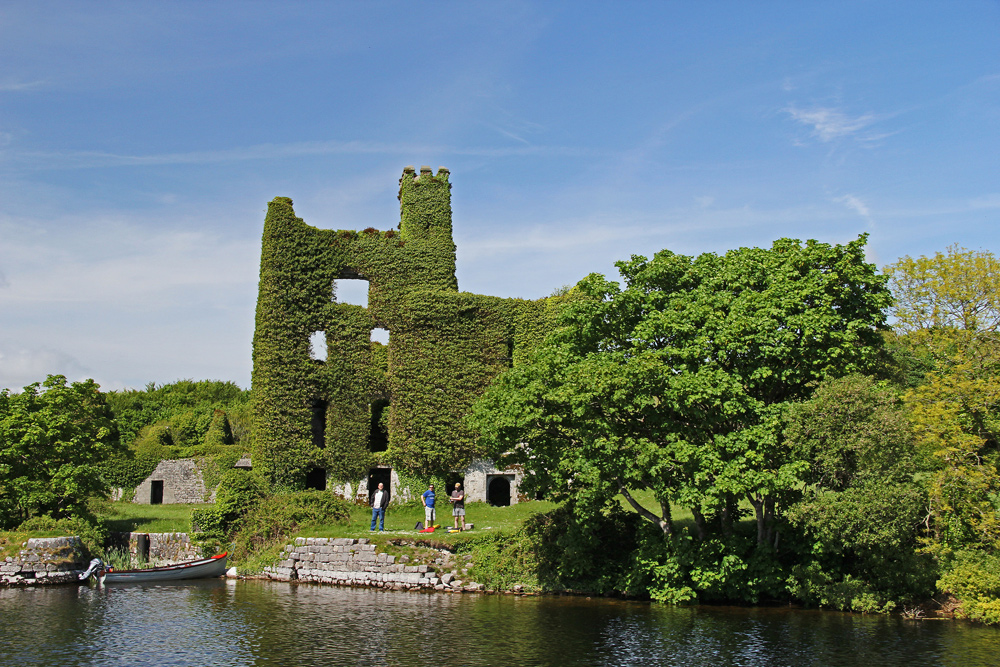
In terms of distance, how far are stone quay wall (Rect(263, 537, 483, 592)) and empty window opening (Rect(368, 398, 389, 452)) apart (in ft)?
33.7

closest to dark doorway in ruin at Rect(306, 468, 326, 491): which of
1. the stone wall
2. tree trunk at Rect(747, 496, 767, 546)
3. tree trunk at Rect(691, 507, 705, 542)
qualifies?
the stone wall

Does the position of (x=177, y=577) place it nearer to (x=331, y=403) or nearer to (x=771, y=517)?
(x=331, y=403)

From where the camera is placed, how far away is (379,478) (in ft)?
127

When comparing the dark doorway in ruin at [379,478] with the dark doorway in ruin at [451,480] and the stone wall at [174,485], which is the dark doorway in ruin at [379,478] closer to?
the dark doorway in ruin at [451,480]

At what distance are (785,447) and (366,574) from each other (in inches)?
564

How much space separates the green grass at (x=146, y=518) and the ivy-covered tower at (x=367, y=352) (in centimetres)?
427

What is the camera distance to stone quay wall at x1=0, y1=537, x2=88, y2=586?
27.6 meters

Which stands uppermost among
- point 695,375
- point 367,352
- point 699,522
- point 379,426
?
point 367,352

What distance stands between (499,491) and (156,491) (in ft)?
64.7

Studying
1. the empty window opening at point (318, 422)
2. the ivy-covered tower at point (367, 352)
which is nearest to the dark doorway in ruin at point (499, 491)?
the ivy-covered tower at point (367, 352)

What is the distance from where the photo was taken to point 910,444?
21.4 m

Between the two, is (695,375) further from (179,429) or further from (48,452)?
(179,429)

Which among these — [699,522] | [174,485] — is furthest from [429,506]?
[174,485]

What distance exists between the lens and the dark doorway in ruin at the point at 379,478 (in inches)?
1499
